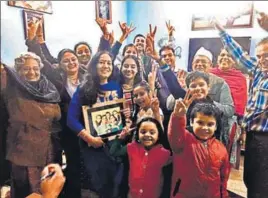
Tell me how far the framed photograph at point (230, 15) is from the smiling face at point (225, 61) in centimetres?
10

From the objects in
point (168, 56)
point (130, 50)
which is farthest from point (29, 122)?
point (168, 56)

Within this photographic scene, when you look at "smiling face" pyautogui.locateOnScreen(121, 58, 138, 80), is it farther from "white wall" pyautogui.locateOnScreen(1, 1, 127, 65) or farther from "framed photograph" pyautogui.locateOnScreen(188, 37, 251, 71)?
"framed photograph" pyautogui.locateOnScreen(188, 37, 251, 71)

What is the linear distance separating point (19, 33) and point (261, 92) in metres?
0.93

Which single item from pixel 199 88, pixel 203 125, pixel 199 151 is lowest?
pixel 199 151

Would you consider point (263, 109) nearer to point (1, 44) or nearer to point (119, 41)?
point (119, 41)

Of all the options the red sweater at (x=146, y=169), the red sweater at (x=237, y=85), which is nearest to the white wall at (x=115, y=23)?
the red sweater at (x=237, y=85)

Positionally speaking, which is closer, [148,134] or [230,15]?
[230,15]

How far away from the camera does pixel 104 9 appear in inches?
40.0

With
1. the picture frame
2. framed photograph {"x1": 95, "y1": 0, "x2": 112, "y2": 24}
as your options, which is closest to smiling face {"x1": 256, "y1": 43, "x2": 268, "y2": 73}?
framed photograph {"x1": 95, "y1": 0, "x2": 112, "y2": 24}

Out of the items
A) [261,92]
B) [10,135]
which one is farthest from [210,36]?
[10,135]

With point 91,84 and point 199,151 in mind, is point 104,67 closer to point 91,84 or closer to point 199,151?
point 91,84

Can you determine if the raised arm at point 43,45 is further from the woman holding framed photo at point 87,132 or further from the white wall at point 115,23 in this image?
the woman holding framed photo at point 87,132

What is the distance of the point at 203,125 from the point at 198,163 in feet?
0.53

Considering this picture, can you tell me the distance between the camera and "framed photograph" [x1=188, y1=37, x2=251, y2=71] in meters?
0.97
